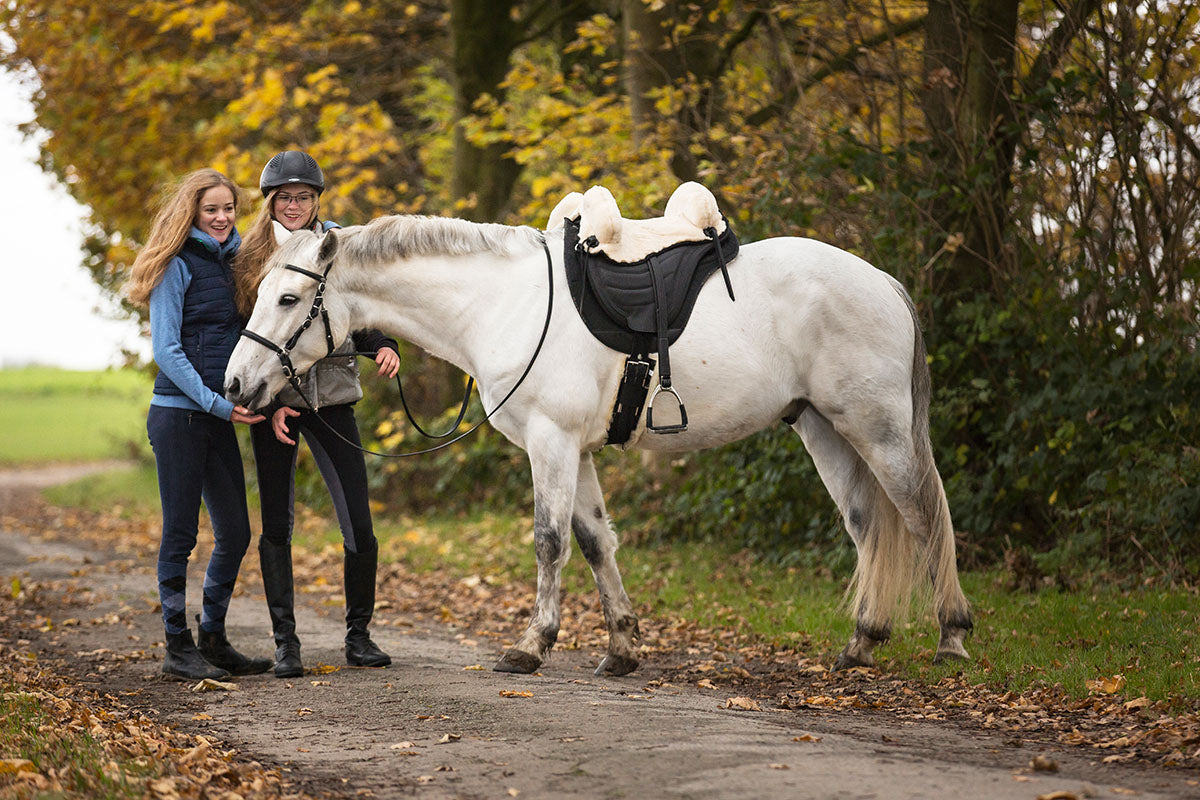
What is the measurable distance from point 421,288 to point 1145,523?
174 inches

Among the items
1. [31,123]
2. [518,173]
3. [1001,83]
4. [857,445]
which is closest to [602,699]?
[857,445]

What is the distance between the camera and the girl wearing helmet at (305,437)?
211 inches

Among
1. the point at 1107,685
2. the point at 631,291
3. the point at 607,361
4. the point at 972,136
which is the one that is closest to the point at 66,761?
the point at 607,361

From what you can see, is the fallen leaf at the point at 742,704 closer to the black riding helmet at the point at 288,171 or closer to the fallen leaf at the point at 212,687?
the fallen leaf at the point at 212,687

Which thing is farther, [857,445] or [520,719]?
[857,445]

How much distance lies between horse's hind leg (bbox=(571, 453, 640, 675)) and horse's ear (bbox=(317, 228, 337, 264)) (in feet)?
4.83

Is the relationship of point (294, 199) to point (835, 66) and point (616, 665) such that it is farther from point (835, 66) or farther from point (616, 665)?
point (835, 66)

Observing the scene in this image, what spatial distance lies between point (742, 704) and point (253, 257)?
2963 millimetres

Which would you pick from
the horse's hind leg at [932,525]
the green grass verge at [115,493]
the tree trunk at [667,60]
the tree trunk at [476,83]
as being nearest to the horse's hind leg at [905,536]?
the horse's hind leg at [932,525]

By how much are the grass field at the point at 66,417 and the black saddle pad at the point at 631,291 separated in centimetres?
1306

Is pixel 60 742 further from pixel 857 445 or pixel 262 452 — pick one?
pixel 857 445

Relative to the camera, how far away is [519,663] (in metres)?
5.26

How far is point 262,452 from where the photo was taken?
18.0ft

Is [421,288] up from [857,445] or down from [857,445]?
up
